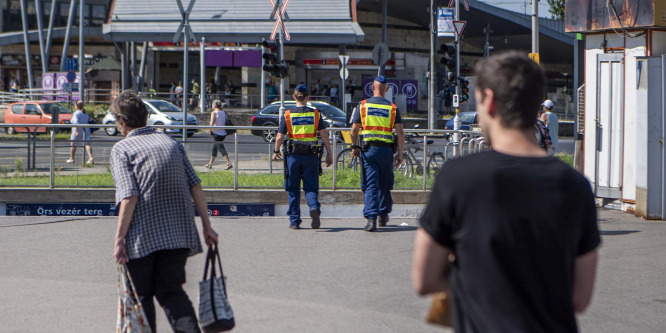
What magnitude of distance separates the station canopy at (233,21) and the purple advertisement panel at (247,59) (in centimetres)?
981

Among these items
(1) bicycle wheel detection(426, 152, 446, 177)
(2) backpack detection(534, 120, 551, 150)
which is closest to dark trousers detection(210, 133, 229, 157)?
(1) bicycle wheel detection(426, 152, 446, 177)

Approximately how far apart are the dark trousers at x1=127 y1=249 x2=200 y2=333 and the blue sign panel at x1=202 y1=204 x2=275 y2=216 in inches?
321

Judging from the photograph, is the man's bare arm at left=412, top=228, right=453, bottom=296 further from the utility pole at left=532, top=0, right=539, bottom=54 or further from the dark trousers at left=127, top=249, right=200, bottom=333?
the utility pole at left=532, top=0, right=539, bottom=54

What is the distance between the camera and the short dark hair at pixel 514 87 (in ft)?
8.39

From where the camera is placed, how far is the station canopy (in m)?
39.8

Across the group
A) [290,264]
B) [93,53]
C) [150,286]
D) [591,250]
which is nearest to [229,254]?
[290,264]

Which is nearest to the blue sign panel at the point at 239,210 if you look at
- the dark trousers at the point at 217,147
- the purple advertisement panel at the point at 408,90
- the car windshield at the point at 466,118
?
the dark trousers at the point at 217,147

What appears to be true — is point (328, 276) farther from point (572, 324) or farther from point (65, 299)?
point (572, 324)

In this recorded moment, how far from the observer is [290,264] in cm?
840

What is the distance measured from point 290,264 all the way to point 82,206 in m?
5.53

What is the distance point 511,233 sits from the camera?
2.50 meters

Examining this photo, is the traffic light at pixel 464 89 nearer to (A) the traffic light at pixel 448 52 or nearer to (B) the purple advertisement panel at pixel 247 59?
(A) the traffic light at pixel 448 52

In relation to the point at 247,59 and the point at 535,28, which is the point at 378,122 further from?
the point at 247,59

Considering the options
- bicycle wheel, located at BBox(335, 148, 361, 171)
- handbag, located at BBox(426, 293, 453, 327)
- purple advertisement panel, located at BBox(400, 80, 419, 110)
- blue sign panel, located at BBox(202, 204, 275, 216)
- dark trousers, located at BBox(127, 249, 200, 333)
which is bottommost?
blue sign panel, located at BBox(202, 204, 275, 216)
